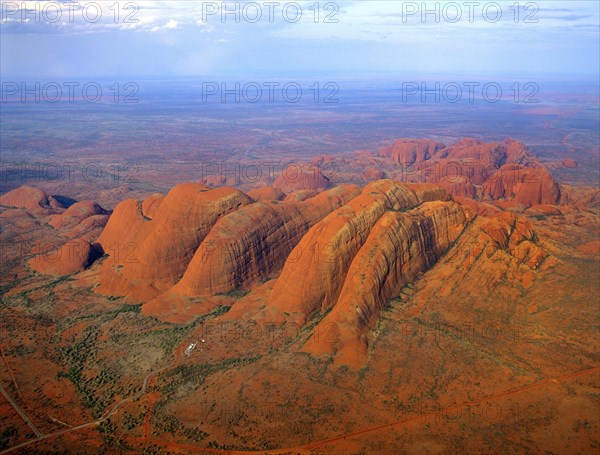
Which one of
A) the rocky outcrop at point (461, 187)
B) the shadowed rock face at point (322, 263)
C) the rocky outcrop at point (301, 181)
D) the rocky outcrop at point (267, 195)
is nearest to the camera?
the shadowed rock face at point (322, 263)

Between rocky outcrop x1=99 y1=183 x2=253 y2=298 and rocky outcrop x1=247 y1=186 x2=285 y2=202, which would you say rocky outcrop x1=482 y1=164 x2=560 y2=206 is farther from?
rocky outcrop x1=99 y1=183 x2=253 y2=298

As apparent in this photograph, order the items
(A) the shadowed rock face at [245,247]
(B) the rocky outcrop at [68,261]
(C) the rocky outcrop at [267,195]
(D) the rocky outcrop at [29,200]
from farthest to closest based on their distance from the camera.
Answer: (D) the rocky outcrop at [29,200], (C) the rocky outcrop at [267,195], (B) the rocky outcrop at [68,261], (A) the shadowed rock face at [245,247]

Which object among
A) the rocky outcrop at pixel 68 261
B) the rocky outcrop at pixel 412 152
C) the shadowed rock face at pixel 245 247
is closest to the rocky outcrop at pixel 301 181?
the rocky outcrop at pixel 412 152

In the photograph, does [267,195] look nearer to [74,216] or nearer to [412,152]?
[74,216]

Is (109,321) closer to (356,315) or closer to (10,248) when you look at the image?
(356,315)

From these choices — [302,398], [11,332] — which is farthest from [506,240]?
[11,332]

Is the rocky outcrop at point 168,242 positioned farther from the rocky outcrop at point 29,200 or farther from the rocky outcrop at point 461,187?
the rocky outcrop at point 461,187

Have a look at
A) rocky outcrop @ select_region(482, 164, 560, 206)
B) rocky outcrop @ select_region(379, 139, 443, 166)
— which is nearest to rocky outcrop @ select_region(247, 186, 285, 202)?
rocky outcrop @ select_region(482, 164, 560, 206)
